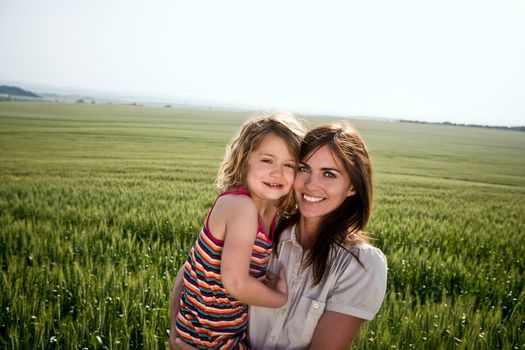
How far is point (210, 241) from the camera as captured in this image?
1984 mm

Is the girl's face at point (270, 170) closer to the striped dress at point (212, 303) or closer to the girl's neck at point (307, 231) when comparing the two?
the striped dress at point (212, 303)

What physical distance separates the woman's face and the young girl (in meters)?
0.10

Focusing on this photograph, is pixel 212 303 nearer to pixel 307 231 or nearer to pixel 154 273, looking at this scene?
pixel 307 231

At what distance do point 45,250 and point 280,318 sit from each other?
12.9ft

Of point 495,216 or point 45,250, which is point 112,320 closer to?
point 45,250

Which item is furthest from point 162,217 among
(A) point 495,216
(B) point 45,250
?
(A) point 495,216

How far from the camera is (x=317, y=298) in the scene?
6.49ft

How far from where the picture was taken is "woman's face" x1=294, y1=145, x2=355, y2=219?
220cm

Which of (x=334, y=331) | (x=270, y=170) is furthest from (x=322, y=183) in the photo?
(x=334, y=331)

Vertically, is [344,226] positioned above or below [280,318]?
above

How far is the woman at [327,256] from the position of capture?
1890 millimetres

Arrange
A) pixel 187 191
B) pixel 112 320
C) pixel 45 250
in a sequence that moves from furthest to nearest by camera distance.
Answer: pixel 187 191
pixel 45 250
pixel 112 320

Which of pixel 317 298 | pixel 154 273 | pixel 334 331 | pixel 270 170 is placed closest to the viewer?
pixel 334 331

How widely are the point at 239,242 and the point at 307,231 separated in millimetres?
670
